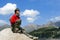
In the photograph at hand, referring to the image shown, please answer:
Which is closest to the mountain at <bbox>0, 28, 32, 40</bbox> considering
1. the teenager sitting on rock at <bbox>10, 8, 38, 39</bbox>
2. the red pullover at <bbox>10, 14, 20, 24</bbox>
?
the teenager sitting on rock at <bbox>10, 8, 38, 39</bbox>

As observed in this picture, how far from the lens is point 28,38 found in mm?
19859

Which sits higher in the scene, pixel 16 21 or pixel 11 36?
pixel 16 21

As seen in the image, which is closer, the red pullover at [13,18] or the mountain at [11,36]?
the mountain at [11,36]

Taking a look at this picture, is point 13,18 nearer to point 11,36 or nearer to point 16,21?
point 16,21

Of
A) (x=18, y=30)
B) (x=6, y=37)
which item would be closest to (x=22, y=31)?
(x=18, y=30)

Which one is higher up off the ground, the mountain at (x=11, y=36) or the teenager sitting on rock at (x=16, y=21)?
the teenager sitting on rock at (x=16, y=21)

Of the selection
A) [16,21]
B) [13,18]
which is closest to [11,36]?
[16,21]

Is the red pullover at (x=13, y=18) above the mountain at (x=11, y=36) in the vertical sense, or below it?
above

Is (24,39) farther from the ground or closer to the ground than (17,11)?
closer to the ground

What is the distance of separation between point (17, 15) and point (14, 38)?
2.17 meters

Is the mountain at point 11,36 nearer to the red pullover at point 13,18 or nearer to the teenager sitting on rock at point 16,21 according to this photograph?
the teenager sitting on rock at point 16,21

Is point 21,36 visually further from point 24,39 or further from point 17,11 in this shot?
point 17,11

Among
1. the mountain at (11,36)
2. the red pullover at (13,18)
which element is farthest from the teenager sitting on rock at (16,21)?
the mountain at (11,36)

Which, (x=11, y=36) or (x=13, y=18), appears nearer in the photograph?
(x=11, y=36)
